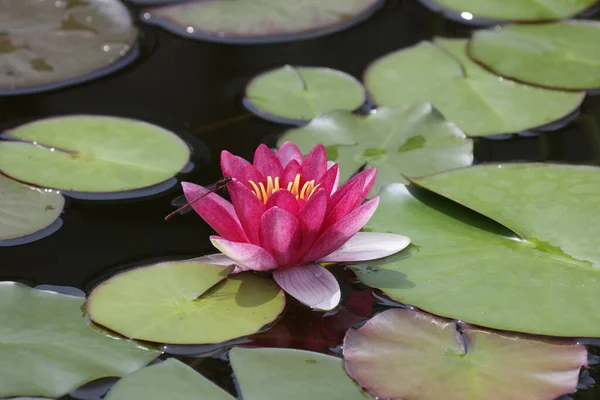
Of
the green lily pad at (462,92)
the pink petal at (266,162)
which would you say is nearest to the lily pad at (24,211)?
the pink petal at (266,162)

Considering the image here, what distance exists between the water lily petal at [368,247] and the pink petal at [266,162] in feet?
0.82

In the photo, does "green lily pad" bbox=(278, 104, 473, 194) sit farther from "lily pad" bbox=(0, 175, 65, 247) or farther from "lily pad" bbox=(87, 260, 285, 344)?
"lily pad" bbox=(0, 175, 65, 247)

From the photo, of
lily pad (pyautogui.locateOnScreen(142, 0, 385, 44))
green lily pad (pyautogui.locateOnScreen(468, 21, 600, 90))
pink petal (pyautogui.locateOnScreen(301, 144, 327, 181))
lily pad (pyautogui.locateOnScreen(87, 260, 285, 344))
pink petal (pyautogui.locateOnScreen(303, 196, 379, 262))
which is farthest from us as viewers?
lily pad (pyautogui.locateOnScreen(142, 0, 385, 44))

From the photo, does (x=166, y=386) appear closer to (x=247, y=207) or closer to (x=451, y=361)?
(x=247, y=207)

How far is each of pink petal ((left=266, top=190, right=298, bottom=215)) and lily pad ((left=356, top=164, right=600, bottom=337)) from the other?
0.26 meters

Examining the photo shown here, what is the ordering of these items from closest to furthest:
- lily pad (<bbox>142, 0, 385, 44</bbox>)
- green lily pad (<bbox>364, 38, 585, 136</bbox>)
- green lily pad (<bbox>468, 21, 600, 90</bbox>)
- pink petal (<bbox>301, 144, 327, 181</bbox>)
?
pink petal (<bbox>301, 144, 327, 181</bbox>), green lily pad (<bbox>364, 38, 585, 136</bbox>), green lily pad (<bbox>468, 21, 600, 90</bbox>), lily pad (<bbox>142, 0, 385, 44</bbox>)

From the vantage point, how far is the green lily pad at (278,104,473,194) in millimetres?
2484

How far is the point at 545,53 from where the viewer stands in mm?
3096

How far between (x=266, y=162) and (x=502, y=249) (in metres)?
0.63

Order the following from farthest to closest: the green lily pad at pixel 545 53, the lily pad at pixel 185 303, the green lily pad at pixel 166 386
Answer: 1. the green lily pad at pixel 545 53
2. the lily pad at pixel 185 303
3. the green lily pad at pixel 166 386

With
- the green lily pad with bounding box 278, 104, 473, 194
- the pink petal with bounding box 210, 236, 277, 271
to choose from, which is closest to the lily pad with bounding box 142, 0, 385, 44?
the green lily pad with bounding box 278, 104, 473, 194

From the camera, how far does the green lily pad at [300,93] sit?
111 inches

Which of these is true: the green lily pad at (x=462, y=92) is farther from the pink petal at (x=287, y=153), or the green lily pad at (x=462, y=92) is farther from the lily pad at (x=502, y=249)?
the pink petal at (x=287, y=153)

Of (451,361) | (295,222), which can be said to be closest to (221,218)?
(295,222)
